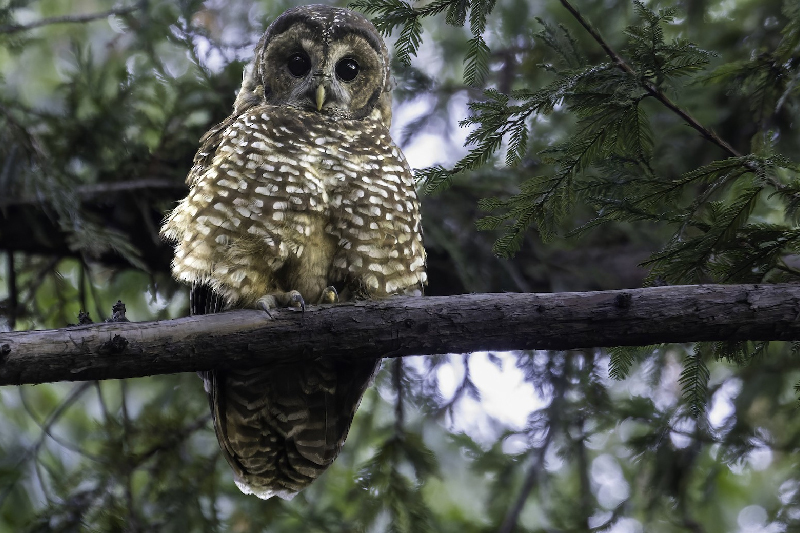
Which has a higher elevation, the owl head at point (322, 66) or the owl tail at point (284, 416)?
the owl head at point (322, 66)

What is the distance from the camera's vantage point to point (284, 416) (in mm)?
3688

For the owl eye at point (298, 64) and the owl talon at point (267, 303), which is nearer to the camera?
the owl talon at point (267, 303)

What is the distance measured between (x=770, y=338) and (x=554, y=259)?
2.98 meters

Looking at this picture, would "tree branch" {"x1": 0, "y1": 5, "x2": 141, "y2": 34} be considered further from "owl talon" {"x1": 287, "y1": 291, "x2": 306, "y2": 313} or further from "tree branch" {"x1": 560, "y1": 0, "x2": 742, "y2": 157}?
"tree branch" {"x1": 560, "y1": 0, "x2": 742, "y2": 157}

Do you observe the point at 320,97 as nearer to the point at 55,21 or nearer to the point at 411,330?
the point at 411,330

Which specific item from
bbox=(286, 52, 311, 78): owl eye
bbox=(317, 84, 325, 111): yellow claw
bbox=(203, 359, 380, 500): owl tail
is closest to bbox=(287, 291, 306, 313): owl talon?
bbox=(203, 359, 380, 500): owl tail

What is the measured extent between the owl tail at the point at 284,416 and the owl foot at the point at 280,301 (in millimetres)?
438

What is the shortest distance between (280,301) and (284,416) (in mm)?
708

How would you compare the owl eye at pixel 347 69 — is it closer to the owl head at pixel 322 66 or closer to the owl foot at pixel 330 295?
the owl head at pixel 322 66

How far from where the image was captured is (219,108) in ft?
16.3

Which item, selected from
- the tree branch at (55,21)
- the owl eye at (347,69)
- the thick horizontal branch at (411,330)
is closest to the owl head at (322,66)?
the owl eye at (347,69)

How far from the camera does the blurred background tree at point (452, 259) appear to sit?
120 inches

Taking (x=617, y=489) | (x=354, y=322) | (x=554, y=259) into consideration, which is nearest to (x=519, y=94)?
(x=354, y=322)

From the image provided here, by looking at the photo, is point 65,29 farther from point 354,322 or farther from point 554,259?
point 354,322
